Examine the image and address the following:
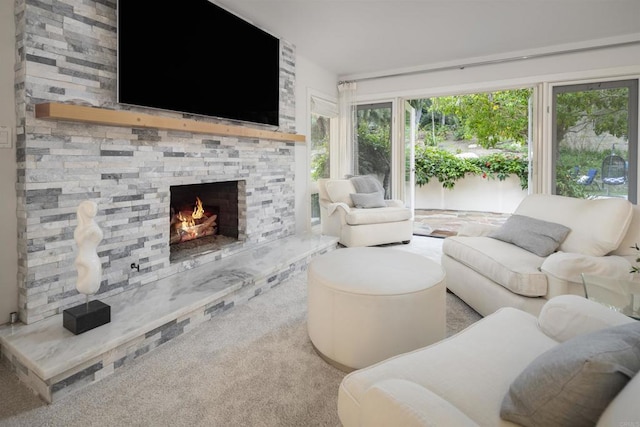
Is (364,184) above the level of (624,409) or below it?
above

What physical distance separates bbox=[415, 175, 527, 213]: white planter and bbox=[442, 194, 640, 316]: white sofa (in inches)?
225

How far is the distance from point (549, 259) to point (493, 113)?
7156 millimetres

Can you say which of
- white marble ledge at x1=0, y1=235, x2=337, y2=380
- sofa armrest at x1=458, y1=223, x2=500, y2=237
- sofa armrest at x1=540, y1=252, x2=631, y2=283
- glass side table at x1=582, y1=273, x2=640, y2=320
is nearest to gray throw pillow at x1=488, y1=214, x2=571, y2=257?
sofa armrest at x1=458, y1=223, x2=500, y2=237

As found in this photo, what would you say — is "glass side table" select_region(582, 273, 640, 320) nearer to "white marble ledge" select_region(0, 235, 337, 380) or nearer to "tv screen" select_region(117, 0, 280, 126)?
"white marble ledge" select_region(0, 235, 337, 380)

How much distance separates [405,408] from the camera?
798 millimetres

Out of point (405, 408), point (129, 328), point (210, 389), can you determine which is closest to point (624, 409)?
point (405, 408)

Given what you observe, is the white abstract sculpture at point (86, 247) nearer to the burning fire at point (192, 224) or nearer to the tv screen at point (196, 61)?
the tv screen at point (196, 61)

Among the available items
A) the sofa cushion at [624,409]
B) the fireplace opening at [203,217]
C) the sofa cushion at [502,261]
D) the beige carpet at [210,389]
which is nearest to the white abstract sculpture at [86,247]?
the beige carpet at [210,389]

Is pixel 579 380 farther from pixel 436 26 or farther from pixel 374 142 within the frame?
pixel 374 142

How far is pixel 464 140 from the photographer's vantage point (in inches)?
380

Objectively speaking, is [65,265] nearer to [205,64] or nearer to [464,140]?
[205,64]

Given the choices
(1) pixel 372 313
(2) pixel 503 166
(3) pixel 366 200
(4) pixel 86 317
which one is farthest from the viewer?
(2) pixel 503 166

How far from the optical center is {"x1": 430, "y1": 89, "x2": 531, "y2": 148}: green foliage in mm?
7867

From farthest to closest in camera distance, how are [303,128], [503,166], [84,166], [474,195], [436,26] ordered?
[474,195] < [503,166] < [303,128] < [436,26] < [84,166]
